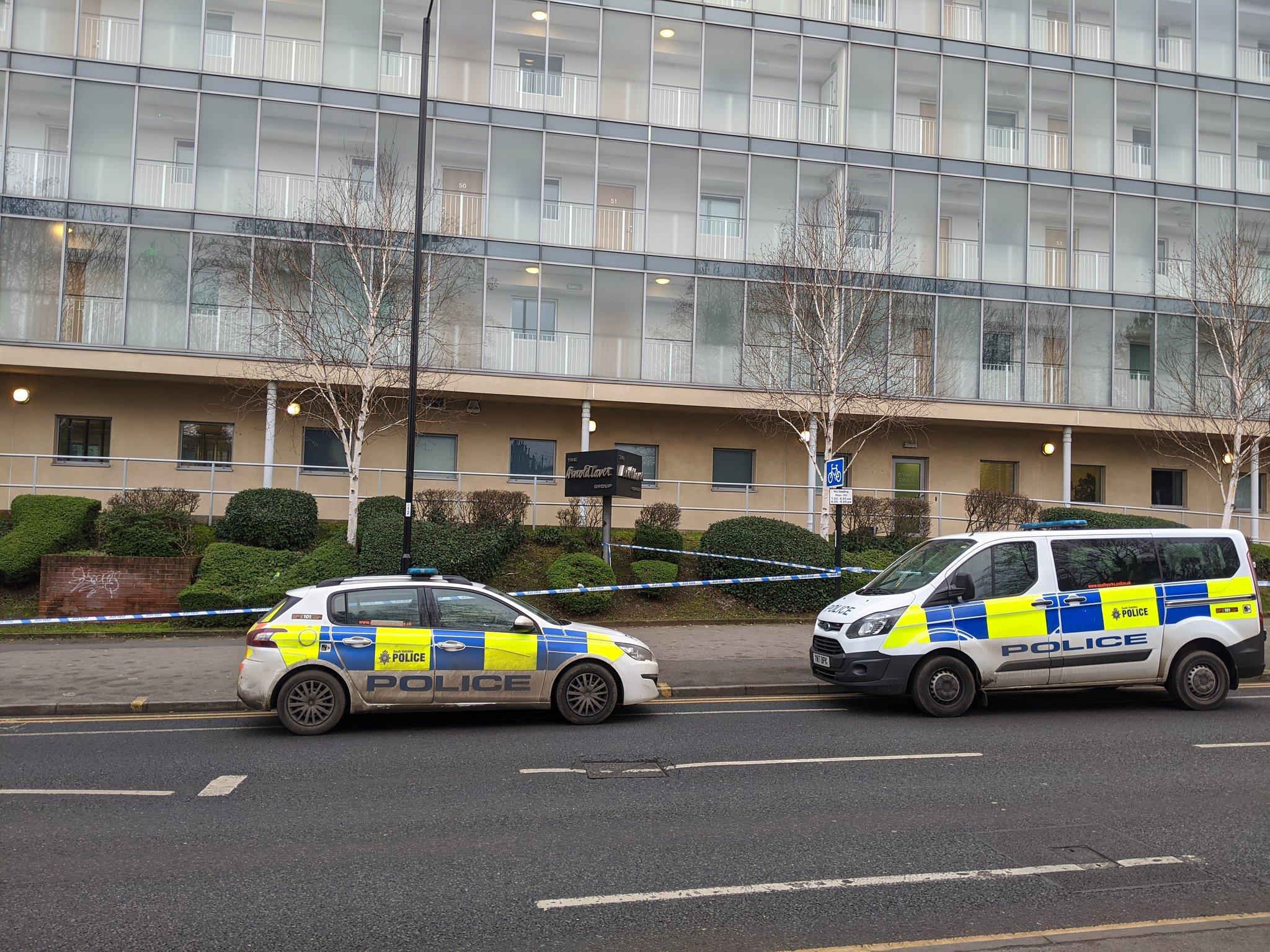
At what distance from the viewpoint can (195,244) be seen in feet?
70.4

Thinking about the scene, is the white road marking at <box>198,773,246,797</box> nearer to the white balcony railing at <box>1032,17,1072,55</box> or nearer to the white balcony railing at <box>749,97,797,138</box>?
the white balcony railing at <box>749,97,797,138</box>

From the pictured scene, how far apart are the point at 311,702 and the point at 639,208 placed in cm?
1781

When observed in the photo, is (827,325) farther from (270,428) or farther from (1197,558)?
(270,428)

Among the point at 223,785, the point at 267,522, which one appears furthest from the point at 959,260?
the point at 223,785

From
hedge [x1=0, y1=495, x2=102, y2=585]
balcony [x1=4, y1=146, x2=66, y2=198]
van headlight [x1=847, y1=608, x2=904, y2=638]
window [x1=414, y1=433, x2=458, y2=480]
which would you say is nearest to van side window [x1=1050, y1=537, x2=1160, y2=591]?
van headlight [x1=847, y1=608, x2=904, y2=638]

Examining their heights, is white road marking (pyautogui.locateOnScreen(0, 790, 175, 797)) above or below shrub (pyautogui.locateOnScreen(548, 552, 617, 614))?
below

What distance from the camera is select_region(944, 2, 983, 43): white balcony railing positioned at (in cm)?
2586

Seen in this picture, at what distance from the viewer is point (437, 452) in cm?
2398

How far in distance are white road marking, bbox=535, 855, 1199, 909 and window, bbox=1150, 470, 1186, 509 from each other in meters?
25.2

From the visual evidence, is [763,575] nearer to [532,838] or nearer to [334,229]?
[334,229]

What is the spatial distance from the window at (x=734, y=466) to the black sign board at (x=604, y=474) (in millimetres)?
7476

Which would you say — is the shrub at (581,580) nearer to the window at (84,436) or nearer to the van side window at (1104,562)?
the van side window at (1104,562)

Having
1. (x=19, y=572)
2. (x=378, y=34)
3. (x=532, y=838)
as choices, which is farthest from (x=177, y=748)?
(x=378, y=34)

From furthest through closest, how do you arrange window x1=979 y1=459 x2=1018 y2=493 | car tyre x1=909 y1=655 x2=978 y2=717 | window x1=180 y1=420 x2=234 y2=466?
1. window x1=979 y1=459 x2=1018 y2=493
2. window x1=180 y1=420 x2=234 y2=466
3. car tyre x1=909 y1=655 x2=978 y2=717
